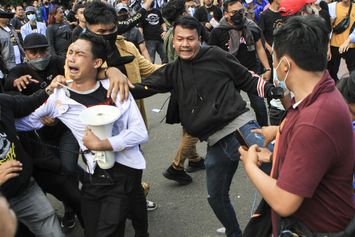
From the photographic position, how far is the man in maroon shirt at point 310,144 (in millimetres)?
1652

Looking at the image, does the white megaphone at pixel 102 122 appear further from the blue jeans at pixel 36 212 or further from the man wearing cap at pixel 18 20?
the man wearing cap at pixel 18 20

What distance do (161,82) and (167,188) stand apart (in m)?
1.71

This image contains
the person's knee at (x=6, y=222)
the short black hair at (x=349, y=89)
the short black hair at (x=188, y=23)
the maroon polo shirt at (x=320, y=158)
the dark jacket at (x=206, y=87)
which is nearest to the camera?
the person's knee at (x=6, y=222)

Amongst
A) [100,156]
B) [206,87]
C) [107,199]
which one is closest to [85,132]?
[100,156]

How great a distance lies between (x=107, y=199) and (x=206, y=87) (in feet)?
3.45

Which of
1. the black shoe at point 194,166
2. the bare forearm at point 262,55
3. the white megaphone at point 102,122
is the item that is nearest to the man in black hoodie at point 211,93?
the white megaphone at point 102,122

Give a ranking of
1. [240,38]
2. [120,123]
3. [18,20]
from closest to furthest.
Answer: [120,123], [240,38], [18,20]

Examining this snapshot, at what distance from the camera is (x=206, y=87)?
3.05m

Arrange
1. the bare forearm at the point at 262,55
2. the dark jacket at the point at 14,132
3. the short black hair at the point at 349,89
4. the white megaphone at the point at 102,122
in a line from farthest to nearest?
the bare forearm at the point at 262,55
the dark jacket at the point at 14,132
the white megaphone at the point at 102,122
the short black hair at the point at 349,89

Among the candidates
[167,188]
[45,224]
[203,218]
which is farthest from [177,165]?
[45,224]

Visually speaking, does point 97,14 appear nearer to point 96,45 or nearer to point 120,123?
point 96,45

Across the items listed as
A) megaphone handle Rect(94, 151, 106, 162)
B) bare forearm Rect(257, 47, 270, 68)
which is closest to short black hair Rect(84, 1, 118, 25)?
megaphone handle Rect(94, 151, 106, 162)

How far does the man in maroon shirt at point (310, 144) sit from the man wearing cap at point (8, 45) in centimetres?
537

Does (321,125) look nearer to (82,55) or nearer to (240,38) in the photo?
(82,55)
